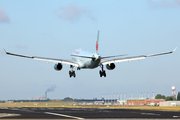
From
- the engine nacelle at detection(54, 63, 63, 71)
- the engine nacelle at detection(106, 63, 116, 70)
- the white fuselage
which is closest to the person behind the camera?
the white fuselage

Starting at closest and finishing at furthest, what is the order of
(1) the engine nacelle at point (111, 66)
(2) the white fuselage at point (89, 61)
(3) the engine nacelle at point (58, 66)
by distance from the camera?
(2) the white fuselage at point (89, 61) < (1) the engine nacelle at point (111, 66) < (3) the engine nacelle at point (58, 66)

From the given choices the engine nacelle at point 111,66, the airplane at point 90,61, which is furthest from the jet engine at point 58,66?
the engine nacelle at point 111,66

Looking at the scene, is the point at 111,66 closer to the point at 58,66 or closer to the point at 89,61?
the point at 89,61

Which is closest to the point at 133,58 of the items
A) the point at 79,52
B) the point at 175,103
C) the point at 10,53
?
the point at 79,52

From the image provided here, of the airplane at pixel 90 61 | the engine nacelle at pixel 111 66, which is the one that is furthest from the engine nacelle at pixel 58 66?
the engine nacelle at pixel 111 66

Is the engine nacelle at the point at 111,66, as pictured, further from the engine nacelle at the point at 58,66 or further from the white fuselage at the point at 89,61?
the engine nacelle at the point at 58,66

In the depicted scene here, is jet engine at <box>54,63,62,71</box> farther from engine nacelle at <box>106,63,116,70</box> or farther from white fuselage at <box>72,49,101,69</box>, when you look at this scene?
engine nacelle at <box>106,63,116,70</box>

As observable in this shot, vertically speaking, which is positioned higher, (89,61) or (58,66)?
(89,61)

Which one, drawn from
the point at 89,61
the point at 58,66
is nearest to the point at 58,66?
the point at 58,66

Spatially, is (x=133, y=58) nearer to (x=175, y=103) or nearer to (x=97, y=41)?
(x=97, y=41)

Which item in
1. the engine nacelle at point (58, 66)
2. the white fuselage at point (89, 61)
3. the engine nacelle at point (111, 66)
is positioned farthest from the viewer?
A: the engine nacelle at point (58, 66)

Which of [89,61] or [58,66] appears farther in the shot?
[58,66]

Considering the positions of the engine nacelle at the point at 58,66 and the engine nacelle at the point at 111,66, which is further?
the engine nacelle at the point at 58,66

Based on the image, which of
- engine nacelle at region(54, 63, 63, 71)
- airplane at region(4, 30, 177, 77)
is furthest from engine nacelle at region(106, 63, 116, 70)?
engine nacelle at region(54, 63, 63, 71)
